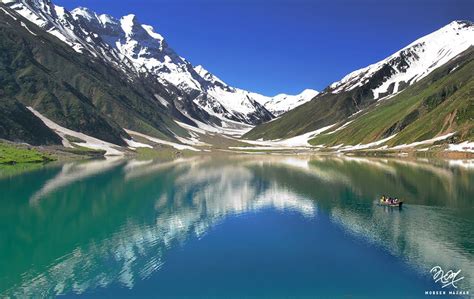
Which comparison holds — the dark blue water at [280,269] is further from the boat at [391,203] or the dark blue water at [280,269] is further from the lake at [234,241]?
the boat at [391,203]

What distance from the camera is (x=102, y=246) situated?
47656 millimetres

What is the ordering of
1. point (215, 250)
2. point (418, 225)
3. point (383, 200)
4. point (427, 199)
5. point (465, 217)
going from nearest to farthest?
1. point (215, 250)
2. point (418, 225)
3. point (465, 217)
4. point (383, 200)
5. point (427, 199)

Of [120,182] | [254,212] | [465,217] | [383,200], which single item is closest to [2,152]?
[120,182]

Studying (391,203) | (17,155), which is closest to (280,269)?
(391,203)

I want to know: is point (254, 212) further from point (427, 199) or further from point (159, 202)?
point (427, 199)

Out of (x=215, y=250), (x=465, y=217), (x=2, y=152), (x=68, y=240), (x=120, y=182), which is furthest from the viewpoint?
(x=2, y=152)

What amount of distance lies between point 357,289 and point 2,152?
509ft

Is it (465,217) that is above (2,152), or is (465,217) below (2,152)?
below
